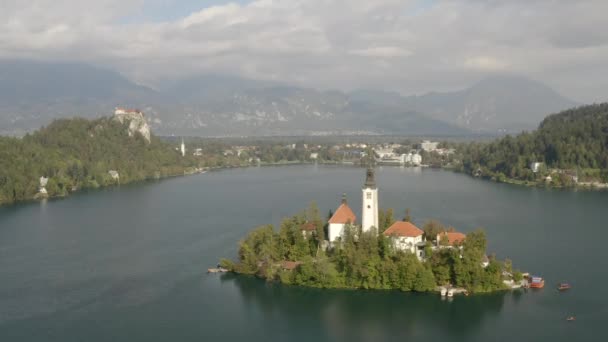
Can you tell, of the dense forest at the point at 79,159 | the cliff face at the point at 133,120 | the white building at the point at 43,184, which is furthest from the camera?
the cliff face at the point at 133,120

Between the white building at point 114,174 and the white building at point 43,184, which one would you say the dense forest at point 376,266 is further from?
the white building at point 114,174

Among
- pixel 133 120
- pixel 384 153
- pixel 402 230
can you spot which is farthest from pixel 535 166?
pixel 133 120

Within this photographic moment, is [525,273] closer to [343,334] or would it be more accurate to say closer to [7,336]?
[343,334]

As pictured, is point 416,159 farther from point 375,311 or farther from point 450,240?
point 375,311

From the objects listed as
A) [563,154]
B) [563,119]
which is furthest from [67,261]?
[563,119]

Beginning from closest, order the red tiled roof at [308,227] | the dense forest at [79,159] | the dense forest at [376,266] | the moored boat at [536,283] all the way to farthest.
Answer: the dense forest at [376,266] < the moored boat at [536,283] < the red tiled roof at [308,227] < the dense forest at [79,159]

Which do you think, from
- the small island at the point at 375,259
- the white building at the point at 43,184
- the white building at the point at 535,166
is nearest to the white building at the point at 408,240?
the small island at the point at 375,259
